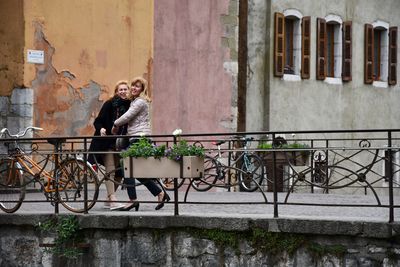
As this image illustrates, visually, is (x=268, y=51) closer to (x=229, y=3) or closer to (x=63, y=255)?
(x=229, y=3)

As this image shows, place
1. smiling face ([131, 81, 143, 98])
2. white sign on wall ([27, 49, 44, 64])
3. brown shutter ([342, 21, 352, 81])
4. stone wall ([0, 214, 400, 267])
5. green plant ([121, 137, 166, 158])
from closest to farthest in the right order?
stone wall ([0, 214, 400, 267]) → green plant ([121, 137, 166, 158]) → smiling face ([131, 81, 143, 98]) → white sign on wall ([27, 49, 44, 64]) → brown shutter ([342, 21, 352, 81])

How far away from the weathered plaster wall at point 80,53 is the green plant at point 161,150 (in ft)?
22.0

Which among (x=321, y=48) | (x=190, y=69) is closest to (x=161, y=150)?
(x=190, y=69)

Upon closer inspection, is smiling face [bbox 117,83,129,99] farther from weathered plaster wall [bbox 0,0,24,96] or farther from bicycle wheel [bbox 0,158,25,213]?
weathered plaster wall [bbox 0,0,24,96]

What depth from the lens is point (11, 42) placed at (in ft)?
68.2

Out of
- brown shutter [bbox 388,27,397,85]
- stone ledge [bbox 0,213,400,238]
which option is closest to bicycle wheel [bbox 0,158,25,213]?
stone ledge [bbox 0,213,400,238]

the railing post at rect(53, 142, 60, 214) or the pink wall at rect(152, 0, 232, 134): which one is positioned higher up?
the pink wall at rect(152, 0, 232, 134)

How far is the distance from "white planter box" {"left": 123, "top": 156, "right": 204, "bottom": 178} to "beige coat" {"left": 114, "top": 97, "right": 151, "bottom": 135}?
4.27 feet

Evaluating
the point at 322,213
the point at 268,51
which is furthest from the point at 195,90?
the point at 322,213

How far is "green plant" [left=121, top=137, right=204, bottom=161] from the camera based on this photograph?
47.3 ft

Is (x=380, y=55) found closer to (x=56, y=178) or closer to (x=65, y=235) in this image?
(x=56, y=178)

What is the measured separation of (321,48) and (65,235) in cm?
1802

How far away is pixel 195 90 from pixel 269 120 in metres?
3.64

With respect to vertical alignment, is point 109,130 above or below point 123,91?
below
